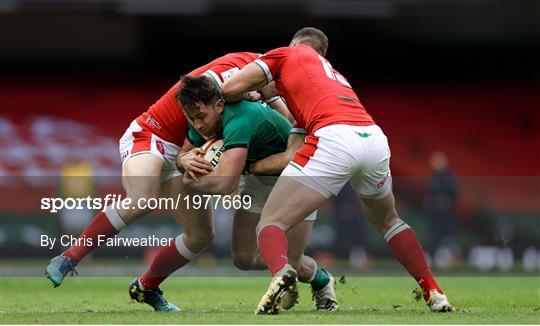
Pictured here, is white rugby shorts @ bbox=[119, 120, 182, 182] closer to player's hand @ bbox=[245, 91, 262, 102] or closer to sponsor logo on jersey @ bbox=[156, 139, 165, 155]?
sponsor logo on jersey @ bbox=[156, 139, 165, 155]

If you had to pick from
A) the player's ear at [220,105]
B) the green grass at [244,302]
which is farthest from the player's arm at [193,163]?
the green grass at [244,302]

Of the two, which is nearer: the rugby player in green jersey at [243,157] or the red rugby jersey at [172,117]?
the rugby player in green jersey at [243,157]

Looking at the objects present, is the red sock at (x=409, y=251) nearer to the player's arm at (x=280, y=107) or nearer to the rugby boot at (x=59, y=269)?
the player's arm at (x=280, y=107)

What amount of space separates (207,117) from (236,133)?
26 centimetres

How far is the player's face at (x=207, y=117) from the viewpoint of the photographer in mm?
7695

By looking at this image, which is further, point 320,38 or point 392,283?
point 392,283

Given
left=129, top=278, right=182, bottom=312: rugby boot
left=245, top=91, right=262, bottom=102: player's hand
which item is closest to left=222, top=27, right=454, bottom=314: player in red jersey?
left=245, top=91, right=262, bottom=102: player's hand

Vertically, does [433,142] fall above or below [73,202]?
below

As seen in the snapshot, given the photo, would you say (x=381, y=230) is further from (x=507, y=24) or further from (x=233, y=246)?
(x=507, y=24)

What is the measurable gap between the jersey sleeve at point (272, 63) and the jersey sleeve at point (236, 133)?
338 mm

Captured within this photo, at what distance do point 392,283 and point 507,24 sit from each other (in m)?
12.3

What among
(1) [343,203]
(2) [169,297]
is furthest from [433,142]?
(2) [169,297]

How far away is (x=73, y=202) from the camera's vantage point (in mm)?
9773

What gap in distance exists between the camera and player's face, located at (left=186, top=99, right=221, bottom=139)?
7695 millimetres
